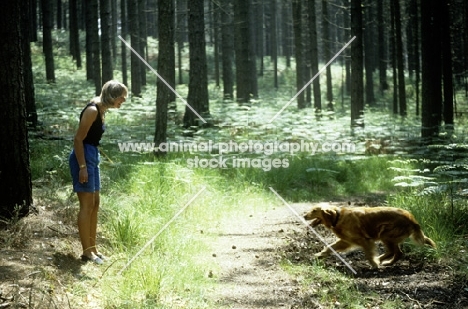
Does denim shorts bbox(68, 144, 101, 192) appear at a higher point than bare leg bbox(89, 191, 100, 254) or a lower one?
higher

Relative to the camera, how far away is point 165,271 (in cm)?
477

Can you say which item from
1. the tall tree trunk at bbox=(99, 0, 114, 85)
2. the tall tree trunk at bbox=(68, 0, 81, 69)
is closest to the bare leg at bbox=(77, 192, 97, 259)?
the tall tree trunk at bbox=(99, 0, 114, 85)

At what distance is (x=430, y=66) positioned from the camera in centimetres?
1243

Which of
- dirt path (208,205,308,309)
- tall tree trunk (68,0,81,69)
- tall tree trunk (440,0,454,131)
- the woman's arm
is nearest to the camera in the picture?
dirt path (208,205,308,309)

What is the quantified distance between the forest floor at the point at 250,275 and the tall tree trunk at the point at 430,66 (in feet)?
23.5

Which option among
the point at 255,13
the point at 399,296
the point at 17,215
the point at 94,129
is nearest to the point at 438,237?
the point at 399,296

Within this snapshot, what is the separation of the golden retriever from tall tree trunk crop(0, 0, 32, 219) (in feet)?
12.0

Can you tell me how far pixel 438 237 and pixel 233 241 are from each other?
2.74 meters

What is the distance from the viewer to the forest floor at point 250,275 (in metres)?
4.15

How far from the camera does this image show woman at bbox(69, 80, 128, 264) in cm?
511

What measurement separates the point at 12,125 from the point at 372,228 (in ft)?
14.9

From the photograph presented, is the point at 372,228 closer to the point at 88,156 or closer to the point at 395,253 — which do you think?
the point at 395,253

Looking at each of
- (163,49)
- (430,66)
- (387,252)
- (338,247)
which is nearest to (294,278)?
(338,247)

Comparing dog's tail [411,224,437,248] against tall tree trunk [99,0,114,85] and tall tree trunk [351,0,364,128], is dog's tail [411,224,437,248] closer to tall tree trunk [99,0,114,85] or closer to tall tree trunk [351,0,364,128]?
tall tree trunk [351,0,364,128]
